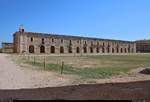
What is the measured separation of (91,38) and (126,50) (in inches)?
834

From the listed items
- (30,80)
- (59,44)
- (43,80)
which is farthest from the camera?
(59,44)

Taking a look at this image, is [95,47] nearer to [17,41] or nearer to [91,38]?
[91,38]

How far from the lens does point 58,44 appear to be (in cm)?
7312

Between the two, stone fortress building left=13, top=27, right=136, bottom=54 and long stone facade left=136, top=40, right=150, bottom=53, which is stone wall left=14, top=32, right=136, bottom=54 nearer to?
stone fortress building left=13, top=27, right=136, bottom=54

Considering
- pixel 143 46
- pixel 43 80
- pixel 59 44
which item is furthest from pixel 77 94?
pixel 143 46

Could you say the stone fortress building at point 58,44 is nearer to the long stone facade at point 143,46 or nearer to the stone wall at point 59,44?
the stone wall at point 59,44

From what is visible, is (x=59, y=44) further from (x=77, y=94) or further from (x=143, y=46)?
(x=77, y=94)

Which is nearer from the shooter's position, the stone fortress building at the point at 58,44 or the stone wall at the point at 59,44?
the stone fortress building at the point at 58,44

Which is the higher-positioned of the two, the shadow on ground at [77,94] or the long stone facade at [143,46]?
the long stone facade at [143,46]

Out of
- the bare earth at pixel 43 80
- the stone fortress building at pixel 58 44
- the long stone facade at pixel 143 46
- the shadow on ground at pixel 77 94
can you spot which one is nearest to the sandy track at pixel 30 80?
the bare earth at pixel 43 80

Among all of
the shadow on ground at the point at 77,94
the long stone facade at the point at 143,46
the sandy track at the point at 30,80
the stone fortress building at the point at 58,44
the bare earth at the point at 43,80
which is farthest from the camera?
the long stone facade at the point at 143,46

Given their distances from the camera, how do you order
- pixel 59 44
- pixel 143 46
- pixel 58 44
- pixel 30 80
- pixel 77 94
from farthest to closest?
pixel 143 46 < pixel 59 44 < pixel 58 44 < pixel 30 80 < pixel 77 94

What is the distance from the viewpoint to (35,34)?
6762cm

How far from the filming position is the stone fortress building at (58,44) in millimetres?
64875
